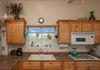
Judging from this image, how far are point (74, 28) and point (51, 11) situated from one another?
94 centimetres

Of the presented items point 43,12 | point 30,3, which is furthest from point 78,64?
point 30,3

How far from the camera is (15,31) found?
475cm

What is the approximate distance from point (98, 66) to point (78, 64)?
51 cm

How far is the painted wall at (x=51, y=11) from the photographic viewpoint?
5188 mm

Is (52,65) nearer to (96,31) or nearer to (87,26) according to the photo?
(87,26)

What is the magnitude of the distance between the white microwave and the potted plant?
1715 millimetres

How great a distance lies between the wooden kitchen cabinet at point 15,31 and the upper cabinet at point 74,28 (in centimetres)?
107

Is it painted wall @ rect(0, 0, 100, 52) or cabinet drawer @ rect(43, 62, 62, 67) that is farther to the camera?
painted wall @ rect(0, 0, 100, 52)

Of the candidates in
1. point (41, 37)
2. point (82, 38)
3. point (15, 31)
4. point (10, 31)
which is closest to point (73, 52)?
point (82, 38)

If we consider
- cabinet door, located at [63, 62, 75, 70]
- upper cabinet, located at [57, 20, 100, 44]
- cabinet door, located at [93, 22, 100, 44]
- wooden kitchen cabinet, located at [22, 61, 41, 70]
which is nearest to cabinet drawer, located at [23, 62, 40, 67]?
wooden kitchen cabinet, located at [22, 61, 41, 70]

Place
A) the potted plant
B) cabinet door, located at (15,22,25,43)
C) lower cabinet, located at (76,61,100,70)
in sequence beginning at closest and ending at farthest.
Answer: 1. lower cabinet, located at (76,61,100,70)
2. cabinet door, located at (15,22,25,43)
3. the potted plant

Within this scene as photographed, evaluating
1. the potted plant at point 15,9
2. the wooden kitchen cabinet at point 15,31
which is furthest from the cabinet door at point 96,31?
the potted plant at point 15,9

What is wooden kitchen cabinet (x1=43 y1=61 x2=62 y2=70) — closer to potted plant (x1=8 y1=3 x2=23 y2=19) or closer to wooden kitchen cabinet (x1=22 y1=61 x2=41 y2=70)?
wooden kitchen cabinet (x1=22 y1=61 x2=41 y2=70)

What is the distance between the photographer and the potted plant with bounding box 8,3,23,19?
5.00 m
